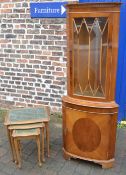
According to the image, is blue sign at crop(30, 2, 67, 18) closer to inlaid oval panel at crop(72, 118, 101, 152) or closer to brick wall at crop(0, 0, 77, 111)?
brick wall at crop(0, 0, 77, 111)

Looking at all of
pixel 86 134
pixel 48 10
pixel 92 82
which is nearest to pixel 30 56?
pixel 48 10

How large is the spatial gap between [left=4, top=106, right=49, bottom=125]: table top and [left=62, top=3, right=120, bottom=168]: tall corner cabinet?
296 millimetres

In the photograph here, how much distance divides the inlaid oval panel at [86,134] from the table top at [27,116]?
39 centimetres

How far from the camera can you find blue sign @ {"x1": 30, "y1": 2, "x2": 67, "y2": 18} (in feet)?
12.9

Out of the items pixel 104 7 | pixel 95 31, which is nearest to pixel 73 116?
pixel 95 31

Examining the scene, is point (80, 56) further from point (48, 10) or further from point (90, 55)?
point (48, 10)

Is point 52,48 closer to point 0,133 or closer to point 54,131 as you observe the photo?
point 54,131

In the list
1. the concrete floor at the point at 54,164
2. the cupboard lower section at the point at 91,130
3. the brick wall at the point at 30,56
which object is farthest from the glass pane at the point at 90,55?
the brick wall at the point at 30,56

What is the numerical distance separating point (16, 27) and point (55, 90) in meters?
1.22

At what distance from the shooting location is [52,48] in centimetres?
420

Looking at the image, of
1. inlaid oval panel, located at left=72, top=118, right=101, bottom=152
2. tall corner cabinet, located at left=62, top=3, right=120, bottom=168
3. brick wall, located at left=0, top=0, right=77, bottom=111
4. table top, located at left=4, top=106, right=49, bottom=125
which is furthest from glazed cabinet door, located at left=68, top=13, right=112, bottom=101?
brick wall, located at left=0, top=0, right=77, bottom=111

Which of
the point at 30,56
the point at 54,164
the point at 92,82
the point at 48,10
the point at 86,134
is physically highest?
the point at 48,10

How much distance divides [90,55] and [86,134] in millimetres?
928

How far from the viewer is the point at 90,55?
9.71 ft
